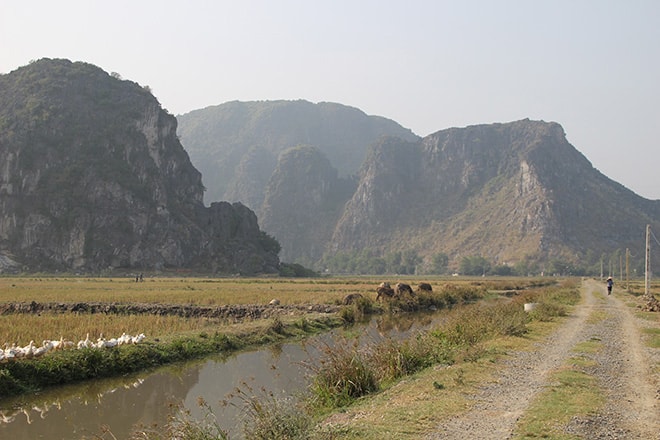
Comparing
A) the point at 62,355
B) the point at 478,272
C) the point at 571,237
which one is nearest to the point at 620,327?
the point at 62,355

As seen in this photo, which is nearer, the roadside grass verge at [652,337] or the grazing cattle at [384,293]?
the roadside grass verge at [652,337]

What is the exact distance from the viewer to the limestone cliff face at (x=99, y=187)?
118688 mm

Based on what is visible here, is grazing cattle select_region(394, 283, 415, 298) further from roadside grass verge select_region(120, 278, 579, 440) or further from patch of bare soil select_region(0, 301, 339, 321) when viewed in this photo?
roadside grass verge select_region(120, 278, 579, 440)

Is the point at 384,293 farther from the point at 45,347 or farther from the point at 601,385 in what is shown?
the point at 601,385

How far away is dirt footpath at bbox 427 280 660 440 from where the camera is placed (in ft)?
31.1

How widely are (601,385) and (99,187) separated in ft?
415

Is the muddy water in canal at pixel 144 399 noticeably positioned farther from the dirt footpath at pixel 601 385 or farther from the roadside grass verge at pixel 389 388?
the dirt footpath at pixel 601 385

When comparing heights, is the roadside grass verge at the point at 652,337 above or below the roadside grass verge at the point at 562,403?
below

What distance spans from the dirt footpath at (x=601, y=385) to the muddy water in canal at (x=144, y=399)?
3.84 m

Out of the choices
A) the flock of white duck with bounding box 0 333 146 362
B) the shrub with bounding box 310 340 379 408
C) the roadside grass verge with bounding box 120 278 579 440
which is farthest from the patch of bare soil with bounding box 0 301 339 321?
the shrub with bounding box 310 340 379 408

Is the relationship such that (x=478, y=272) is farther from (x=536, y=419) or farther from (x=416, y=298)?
(x=536, y=419)

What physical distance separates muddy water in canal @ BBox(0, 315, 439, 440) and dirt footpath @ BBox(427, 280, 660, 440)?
3840 millimetres

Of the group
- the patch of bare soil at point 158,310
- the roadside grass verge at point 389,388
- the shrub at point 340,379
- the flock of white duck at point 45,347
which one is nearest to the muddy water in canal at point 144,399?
the shrub at point 340,379

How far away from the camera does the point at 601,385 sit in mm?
13008
